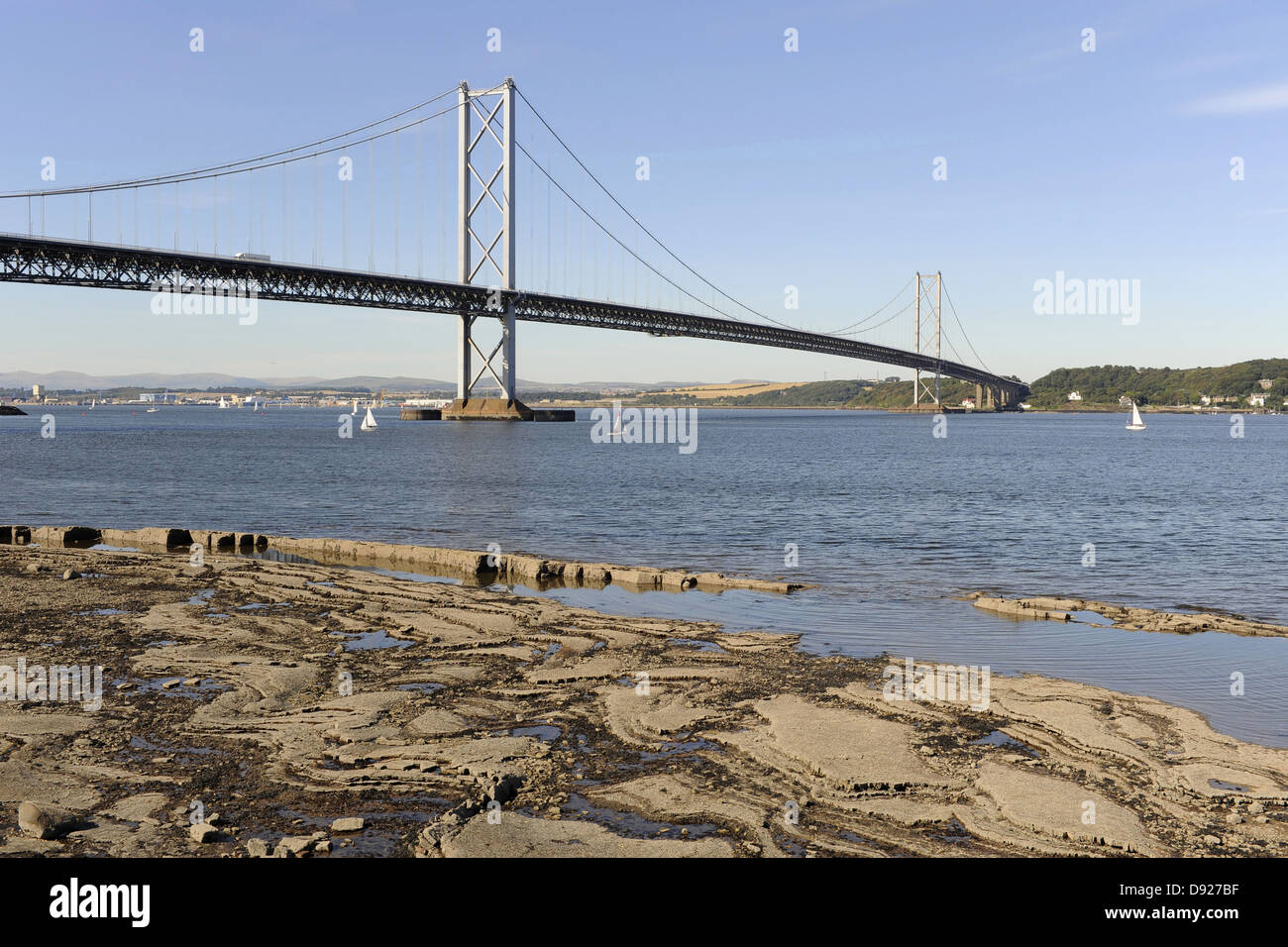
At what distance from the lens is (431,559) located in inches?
687

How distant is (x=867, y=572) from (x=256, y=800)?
1311 cm

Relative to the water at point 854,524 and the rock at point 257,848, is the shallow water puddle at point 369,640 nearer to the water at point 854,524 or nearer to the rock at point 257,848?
the water at point 854,524

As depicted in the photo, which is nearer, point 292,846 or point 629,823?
point 292,846

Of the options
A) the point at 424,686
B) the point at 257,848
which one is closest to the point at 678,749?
the point at 424,686

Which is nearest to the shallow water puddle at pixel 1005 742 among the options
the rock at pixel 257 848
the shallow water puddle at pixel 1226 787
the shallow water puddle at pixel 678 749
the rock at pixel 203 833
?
the shallow water puddle at pixel 1226 787

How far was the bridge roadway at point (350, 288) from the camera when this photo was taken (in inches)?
2409

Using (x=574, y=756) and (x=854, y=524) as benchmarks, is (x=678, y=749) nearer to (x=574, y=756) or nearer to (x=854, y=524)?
(x=574, y=756)

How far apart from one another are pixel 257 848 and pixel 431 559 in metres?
12.3

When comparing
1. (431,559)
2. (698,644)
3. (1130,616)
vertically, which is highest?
(431,559)

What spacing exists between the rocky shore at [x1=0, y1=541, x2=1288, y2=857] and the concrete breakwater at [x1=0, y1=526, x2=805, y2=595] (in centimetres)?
409

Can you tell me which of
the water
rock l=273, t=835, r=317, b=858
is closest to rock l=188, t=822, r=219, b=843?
rock l=273, t=835, r=317, b=858

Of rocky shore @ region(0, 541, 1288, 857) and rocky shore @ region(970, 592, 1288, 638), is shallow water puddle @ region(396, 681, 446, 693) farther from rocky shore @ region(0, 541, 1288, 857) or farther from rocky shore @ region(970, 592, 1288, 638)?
rocky shore @ region(970, 592, 1288, 638)
